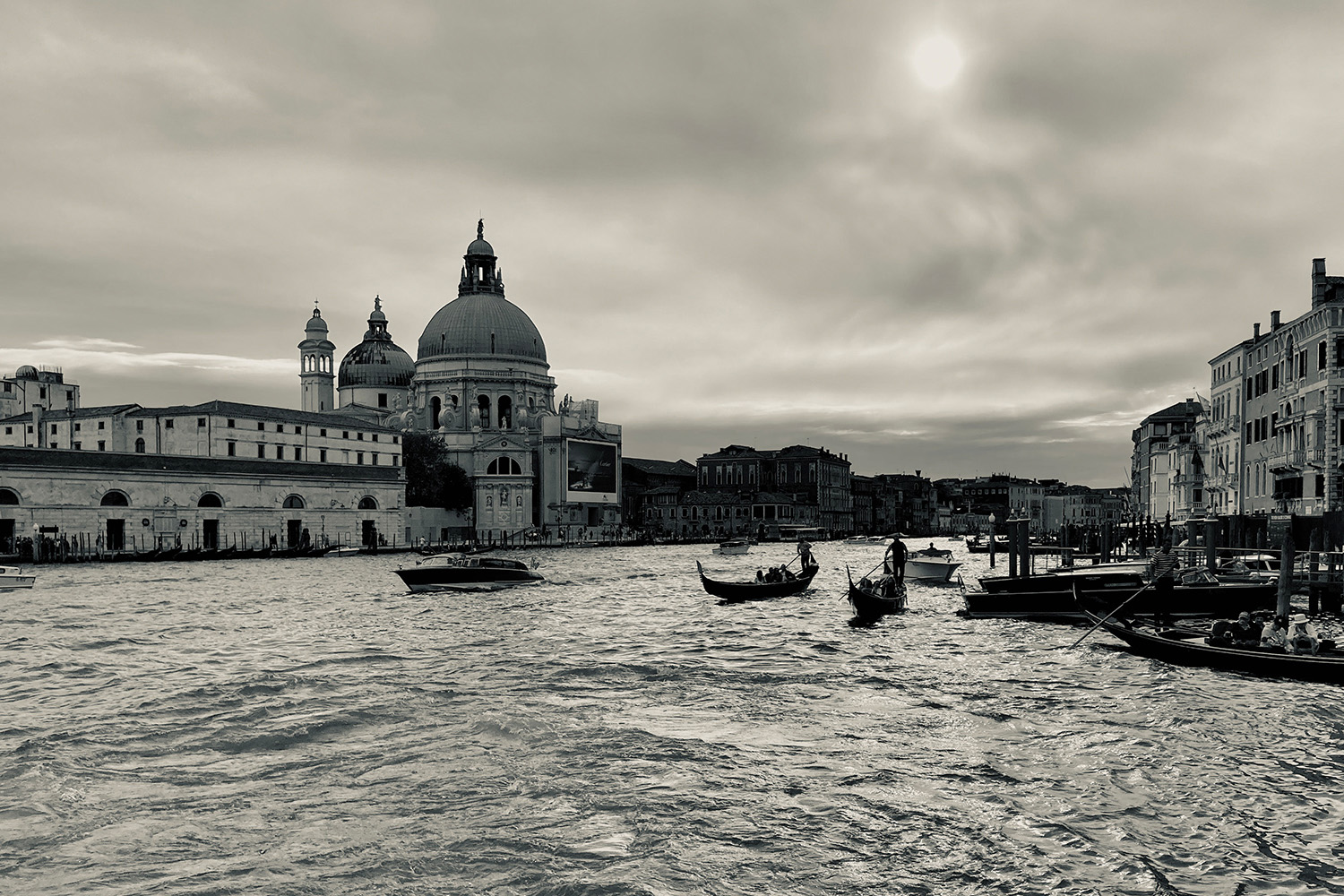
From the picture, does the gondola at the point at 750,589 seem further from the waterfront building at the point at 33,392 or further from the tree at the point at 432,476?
the waterfront building at the point at 33,392

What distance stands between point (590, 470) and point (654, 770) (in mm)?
97784

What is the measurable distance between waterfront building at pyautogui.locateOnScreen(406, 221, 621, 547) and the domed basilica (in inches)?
4.2

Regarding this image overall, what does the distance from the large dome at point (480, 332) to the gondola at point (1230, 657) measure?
95.5 meters

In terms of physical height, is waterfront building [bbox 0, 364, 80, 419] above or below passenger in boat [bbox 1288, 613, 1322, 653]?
above

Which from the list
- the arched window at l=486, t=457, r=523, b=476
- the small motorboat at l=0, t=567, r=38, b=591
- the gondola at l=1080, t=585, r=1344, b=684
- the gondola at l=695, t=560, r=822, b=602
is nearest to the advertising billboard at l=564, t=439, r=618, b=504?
the arched window at l=486, t=457, r=523, b=476

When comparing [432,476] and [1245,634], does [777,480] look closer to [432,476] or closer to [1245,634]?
[432,476]

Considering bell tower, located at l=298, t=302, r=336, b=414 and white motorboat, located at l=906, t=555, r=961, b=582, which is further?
bell tower, located at l=298, t=302, r=336, b=414

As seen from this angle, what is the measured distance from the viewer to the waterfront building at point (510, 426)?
104688 mm

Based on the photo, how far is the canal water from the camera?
927 cm

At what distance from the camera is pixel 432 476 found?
97.2 m

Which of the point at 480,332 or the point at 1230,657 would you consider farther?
the point at 480,332

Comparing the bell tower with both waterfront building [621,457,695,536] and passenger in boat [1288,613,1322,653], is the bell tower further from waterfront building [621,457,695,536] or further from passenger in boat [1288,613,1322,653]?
passenger in boat [1288,613,1322,653]

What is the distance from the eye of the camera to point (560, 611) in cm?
3169

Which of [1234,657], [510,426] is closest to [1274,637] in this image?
[1234,657]
